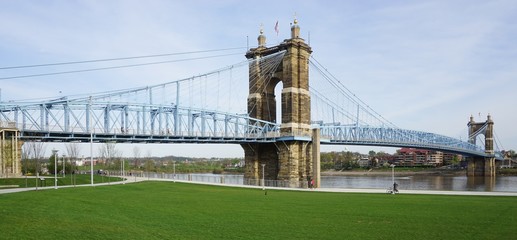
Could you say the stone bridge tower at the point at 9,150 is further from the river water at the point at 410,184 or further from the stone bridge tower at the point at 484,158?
the stone bridge tower at the point at 484,158

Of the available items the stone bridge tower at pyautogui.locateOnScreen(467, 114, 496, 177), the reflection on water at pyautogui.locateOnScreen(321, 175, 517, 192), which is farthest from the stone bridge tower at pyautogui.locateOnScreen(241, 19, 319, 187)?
the stone bridge tower at pyautogui.locateOnScreen(467, 114, 496, 177)

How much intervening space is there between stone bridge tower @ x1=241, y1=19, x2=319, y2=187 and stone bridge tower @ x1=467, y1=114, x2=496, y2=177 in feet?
241

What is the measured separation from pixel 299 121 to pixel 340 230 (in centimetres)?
4108

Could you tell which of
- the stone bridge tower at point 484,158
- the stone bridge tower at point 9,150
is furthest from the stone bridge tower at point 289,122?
A: the stone bridge tower at point 484,158

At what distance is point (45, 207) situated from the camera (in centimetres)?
1777

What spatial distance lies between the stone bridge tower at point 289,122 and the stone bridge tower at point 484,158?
73.6 metres

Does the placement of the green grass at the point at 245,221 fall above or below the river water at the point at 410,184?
above

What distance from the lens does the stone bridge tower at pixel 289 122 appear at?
53.7 m

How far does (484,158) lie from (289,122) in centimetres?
8205

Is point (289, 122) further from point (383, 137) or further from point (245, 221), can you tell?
point (245, 221)

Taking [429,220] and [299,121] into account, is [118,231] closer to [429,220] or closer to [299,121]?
[429,220]

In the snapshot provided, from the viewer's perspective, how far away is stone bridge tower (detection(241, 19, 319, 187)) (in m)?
53.7

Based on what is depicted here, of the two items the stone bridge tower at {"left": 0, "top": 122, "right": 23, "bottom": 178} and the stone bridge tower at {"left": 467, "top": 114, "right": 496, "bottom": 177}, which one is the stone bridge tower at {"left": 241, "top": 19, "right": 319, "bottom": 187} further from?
the stone bridge tower at {"left": 467, "top": 114, "right": 496, "bottom": 177}

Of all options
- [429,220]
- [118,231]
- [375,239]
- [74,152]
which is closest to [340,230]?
[375,239]
